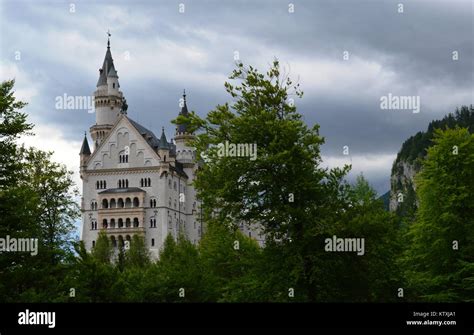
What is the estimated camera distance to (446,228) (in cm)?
3728

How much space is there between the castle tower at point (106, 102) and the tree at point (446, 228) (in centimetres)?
9408

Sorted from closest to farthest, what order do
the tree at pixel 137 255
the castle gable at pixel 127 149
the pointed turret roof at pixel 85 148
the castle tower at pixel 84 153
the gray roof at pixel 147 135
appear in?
the tree at pixel 137 255 < the castle gable at pixel 127 149 < the gray roof at pixel 147 135 < the castle tower at pixel 84 153 < the pointed turret roof at pixel 85 148

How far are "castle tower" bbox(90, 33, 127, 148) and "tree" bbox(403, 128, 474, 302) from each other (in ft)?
309

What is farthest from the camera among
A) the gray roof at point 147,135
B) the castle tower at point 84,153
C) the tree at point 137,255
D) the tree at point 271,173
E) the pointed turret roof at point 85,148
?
the pointed turret roof at point 85,148

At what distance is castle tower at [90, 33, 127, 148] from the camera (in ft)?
423

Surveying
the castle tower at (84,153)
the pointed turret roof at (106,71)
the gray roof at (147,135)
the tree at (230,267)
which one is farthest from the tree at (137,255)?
the pointed turret roof at (106,71)

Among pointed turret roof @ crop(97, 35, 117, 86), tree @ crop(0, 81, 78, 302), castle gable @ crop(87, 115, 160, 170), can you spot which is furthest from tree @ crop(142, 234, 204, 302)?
pointed turret roof @ crop(97, 35, 117, 86)

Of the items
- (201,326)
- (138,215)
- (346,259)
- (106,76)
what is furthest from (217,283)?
(106,76)

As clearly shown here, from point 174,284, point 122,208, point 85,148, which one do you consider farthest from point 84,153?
point 174,284

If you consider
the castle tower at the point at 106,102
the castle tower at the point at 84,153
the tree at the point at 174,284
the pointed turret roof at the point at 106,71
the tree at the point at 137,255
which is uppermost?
the pointed turret roof at the point at 106,71

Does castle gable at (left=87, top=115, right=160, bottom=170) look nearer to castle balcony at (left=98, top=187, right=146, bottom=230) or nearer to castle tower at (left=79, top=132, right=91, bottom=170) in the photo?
castle tower at (left=79, top=132, right=91, bottom=170)

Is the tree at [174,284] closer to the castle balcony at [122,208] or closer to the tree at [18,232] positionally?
the tree at [18,232]

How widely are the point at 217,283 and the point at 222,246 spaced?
11.7ft

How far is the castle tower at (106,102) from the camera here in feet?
423
